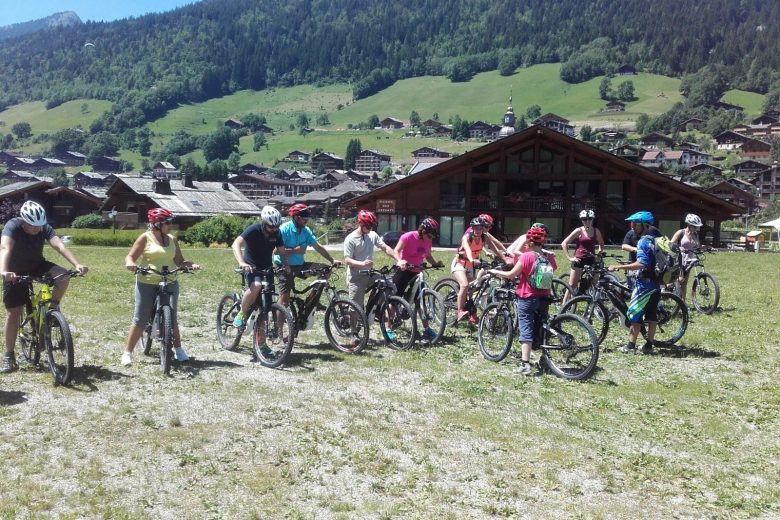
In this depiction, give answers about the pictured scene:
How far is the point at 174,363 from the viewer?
A: 936 cm

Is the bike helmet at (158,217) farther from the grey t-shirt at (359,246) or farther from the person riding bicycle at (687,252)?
the person riding bicycle at (687,252)

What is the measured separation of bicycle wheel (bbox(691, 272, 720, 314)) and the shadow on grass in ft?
42.3

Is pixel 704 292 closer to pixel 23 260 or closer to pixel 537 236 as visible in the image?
Answer: pixel 537 236

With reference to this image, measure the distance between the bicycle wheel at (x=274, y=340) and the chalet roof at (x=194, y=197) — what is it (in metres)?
66.4

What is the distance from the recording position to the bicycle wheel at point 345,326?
1017cm

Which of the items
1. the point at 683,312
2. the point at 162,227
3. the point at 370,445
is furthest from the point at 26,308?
the point at 683,312

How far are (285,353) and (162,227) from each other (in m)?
2.30

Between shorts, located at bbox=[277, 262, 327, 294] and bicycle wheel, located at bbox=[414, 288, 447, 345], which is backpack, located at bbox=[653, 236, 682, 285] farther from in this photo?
shorts, located at bbox=[277, 262, 327, 294]

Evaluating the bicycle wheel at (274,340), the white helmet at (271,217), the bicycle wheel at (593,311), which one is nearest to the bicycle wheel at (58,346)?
the bicycle wheel at (274,340)

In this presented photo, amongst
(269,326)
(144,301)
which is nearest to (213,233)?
(269,326)

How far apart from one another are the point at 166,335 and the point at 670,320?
26.3 ft

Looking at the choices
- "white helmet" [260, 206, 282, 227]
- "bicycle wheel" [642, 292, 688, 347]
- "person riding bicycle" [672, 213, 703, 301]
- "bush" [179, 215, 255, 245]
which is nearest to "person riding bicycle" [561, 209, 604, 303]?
"bicycle wheel" [642, 292, 688, 347]

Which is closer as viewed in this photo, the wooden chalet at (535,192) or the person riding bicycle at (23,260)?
the person riding bicycle at (23,260)

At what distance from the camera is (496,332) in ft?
33.3
